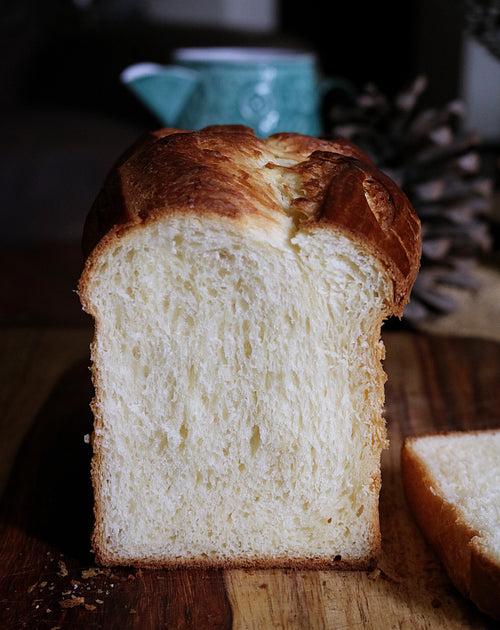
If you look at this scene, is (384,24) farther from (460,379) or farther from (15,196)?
(460,379)

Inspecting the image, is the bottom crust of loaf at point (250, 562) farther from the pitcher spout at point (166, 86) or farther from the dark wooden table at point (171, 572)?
the pitcher spout at point (166, 86)

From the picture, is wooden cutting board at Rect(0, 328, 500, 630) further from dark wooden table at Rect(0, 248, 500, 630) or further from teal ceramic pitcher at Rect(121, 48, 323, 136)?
teal ceramic pitcher at Rect(121, 48, 323, 136)

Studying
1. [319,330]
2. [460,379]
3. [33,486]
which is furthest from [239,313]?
[460,379]

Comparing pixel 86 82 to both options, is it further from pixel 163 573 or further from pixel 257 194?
pixel 163 573

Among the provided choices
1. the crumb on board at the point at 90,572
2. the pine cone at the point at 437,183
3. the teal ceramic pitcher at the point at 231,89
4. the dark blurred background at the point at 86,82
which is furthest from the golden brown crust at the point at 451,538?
the teal ceramic pitcher at the point at 231,89

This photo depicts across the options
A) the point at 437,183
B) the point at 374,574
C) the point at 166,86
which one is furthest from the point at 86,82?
the point at 374,574

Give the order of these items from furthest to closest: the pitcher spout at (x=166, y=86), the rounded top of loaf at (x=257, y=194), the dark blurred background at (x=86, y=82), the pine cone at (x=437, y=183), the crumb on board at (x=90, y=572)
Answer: the dark blurred background at (x=86, y=82) < the pitcher spout at (x=166, y=86) < the pine cone at (x=437, y=183) < the crumb on board at (x=90, y=572) < the rounded top of loaf at (x=257, y=194)

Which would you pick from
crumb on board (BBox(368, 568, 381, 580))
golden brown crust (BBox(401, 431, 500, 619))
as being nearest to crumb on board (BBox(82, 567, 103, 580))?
crumb on board (BBox(368, 568, 381, 580))
